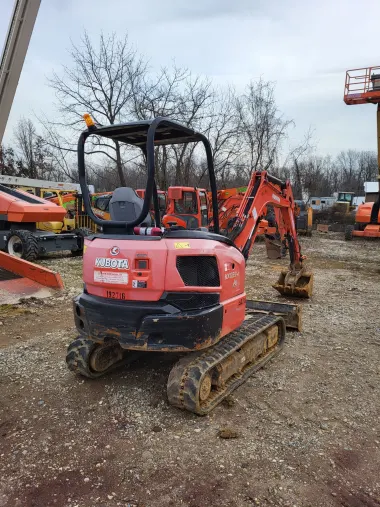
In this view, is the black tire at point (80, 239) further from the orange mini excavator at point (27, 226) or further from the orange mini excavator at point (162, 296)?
the orange mini excavator at point (162, 296)

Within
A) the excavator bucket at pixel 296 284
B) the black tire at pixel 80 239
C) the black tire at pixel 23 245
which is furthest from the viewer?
the black tire at pixel 80 239

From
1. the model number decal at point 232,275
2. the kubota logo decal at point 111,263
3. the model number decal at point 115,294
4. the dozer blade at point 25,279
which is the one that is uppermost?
the kubota logo decal at point 111,263

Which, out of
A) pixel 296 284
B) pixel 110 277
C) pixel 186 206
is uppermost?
pixel 186 206

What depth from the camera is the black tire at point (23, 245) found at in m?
10.7

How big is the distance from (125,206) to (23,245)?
25.9ft

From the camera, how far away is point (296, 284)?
8062 mm

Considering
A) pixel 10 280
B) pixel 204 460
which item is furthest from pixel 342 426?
pixel 10 280

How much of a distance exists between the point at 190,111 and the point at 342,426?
1917 cm

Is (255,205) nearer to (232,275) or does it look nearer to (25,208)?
(232,275)

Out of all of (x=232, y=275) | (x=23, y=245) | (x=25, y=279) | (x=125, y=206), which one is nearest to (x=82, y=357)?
(x=125, y=206)

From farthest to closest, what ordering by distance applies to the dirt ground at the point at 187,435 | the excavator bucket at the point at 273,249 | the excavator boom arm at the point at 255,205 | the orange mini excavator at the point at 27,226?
the excavator bucket at the point at 273,249
the orange mini excavator at the point at 27,226
the excavator boom arm at the point at 255,205
the dirt ground at the point at 187,435

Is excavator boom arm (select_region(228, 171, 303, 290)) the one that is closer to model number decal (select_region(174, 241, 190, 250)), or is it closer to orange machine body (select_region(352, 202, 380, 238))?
model number decal (select_region(174, 241, 190, 250))

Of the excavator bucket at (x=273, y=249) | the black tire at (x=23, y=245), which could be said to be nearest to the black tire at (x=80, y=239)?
the black tire at (x=23, y=245)

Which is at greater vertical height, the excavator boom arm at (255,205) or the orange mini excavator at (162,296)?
the excavator boom arm at (255,205)
